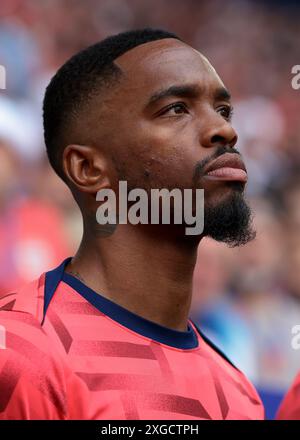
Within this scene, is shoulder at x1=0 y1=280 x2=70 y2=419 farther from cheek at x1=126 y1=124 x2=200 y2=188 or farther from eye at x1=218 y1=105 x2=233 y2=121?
eye at x1=218 y1=105 x2=233 y2=121

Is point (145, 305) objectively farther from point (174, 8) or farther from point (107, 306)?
point (174, 8)

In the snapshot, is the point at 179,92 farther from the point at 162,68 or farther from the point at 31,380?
the point at 31,380

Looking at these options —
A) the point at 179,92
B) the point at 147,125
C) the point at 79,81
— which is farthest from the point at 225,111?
the point at 79,81

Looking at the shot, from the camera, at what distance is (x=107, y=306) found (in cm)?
257

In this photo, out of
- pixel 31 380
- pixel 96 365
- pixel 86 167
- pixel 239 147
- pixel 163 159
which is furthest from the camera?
pixel 239 147

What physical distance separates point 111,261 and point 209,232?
0.35 m

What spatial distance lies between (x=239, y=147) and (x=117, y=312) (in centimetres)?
423

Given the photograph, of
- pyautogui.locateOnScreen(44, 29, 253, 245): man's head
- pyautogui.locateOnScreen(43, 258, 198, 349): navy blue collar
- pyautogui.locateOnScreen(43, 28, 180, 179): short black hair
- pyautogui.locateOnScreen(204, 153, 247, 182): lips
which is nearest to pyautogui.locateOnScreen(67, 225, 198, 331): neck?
pyautogui.locateOnScreen(43, 258, 198, 349): navy blue collar

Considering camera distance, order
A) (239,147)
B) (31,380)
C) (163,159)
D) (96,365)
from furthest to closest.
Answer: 1. (239,147)
2. (163,159)
3. (96,365)
4. (31,380)

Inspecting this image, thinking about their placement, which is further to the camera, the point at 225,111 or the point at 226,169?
the point at 225,111

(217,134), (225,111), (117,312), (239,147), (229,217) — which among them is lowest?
(117,312)

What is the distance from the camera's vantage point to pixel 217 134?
8.43 ft

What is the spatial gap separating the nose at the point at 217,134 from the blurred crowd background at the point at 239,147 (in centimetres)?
322

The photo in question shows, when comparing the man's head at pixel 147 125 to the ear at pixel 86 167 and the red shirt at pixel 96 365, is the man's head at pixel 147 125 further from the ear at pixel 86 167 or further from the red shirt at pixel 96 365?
the red shirt at pixel 96 365
